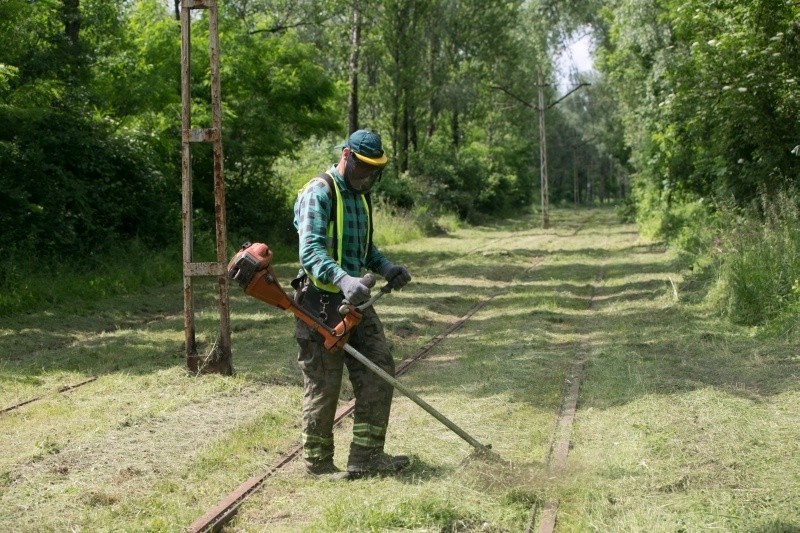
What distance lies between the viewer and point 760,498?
17.2 feet

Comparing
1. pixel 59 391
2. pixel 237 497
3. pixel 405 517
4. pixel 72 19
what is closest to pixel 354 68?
pixel 72 19

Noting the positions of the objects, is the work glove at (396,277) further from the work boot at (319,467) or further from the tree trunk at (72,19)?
the tree trunk at (72,19)

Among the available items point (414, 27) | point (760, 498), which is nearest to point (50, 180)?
point (760, 498)

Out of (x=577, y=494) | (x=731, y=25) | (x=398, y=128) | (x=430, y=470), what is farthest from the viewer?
(x=398, y=128)

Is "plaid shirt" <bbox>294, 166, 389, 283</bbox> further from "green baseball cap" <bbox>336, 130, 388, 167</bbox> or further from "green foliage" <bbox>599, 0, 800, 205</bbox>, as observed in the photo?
"green foliage" <bbox>599, 0, 800, 205</bbox>

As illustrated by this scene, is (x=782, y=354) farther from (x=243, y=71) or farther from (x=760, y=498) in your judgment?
(x=243, y=71)

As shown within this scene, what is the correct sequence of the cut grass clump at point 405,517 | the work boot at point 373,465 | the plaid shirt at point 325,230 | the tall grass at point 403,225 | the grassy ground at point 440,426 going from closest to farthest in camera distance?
the cut grass clump at point 405,517, the grassy ground at point 440,426, the plaid shirt at point 325,230, the work boot at point 373,465, the tall grass at point 403,225

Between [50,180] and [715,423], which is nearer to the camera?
[715,423]

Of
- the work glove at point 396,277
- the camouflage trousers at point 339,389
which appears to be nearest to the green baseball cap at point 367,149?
the work glove at point 396,277

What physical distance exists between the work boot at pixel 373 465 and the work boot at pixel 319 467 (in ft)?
0.43

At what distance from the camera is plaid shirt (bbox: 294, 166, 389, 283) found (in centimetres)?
553

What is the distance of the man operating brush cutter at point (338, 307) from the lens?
18.8 ft

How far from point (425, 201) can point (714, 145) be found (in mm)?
20557

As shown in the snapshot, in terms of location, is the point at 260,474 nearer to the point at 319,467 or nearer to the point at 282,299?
the point at 319,467
